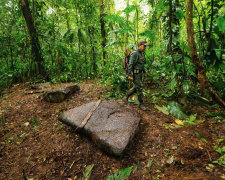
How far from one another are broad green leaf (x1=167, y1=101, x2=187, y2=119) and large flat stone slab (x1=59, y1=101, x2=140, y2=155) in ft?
3.88

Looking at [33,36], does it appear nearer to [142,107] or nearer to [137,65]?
[137,65]

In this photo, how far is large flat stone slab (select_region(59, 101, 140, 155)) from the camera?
8.12 ft

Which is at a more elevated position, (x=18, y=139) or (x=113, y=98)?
(x=113, y=98)

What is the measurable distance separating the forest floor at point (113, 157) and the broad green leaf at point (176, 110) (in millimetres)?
163

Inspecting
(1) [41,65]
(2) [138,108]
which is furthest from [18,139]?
(1) [41,65]

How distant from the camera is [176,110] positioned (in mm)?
3646

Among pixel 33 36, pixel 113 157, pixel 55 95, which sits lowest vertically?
pixel 113 157

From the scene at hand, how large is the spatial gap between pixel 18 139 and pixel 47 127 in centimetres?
67

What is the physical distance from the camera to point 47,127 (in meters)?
3.55

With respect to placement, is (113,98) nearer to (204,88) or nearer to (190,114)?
(190,114)

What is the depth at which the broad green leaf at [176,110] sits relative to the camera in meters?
3.49

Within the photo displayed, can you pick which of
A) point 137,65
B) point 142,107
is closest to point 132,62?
point 137,65

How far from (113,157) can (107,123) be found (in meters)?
0.74

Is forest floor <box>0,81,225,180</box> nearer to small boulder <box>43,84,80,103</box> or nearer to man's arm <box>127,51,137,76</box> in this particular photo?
small boulder <box>43,84,80,103</box>
